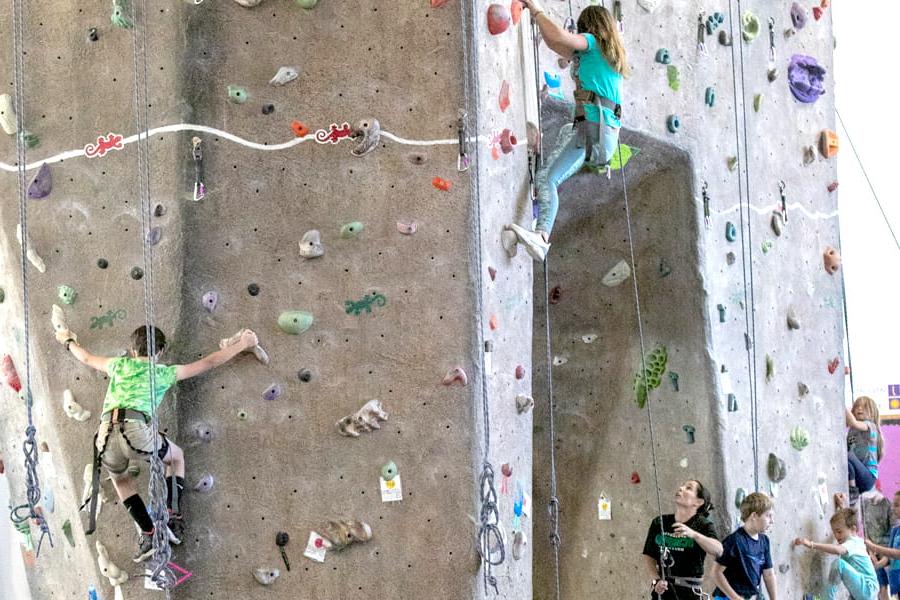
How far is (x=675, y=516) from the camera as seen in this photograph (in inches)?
236

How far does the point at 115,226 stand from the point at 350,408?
3.94 ft

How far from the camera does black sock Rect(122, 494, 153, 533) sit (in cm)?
528

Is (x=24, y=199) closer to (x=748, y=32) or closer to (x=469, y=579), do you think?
(x=469, y=579)

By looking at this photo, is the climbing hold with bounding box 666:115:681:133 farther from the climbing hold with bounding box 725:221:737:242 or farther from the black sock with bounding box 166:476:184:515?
the black sock with bounding box 166:476:184:515

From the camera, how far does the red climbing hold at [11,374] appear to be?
579 centimetres

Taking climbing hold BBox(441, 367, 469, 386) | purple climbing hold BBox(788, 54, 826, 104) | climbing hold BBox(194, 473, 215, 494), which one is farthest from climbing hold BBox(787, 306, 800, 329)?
climbing hold BBox(194, 473, 215, 494)

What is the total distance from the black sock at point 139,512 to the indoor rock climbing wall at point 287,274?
14cm

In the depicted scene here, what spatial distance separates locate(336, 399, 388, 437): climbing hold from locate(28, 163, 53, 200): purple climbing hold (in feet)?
5.06

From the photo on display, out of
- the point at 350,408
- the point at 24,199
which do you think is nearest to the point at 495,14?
the point at 350,408

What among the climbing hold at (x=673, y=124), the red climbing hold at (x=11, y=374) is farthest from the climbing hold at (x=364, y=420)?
the climbing hold at (x=673, y=124)

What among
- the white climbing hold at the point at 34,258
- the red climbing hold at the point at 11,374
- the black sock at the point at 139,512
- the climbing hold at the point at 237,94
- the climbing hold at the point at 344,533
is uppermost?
the climbing hold at the point at 237,94

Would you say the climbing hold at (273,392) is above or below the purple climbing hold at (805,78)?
below

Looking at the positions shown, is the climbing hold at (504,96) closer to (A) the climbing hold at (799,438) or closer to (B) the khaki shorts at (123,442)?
(B) the khaki shorts at (123,442)

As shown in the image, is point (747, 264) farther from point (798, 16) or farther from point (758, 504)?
point (758, 504)
